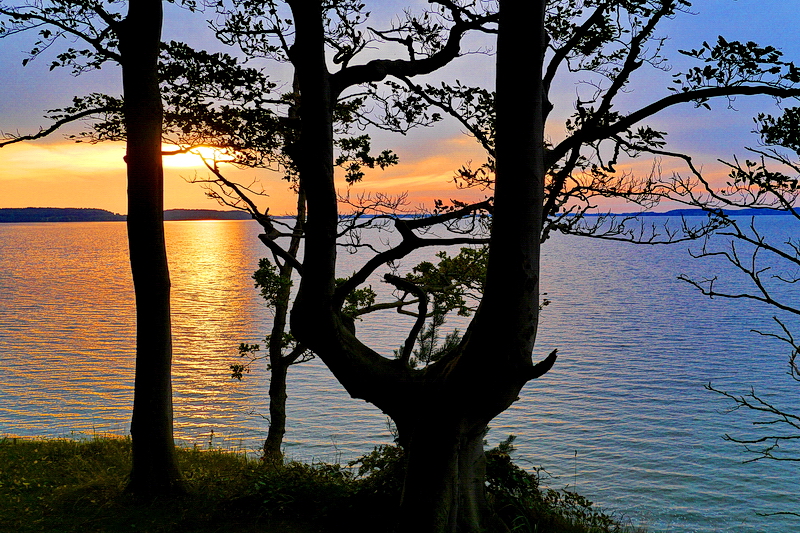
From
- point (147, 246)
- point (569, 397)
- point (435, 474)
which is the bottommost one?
point (569, 397)

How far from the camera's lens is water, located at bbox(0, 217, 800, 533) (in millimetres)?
17719

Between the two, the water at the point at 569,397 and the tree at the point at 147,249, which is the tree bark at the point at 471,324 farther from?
the water at the point at 569,397

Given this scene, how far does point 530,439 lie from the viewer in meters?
20.9

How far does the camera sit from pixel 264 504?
6.86 m

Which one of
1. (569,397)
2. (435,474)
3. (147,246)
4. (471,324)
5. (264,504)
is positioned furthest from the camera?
(569,397)

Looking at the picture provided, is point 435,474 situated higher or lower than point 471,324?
Answer: lower

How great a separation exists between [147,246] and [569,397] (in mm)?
21469

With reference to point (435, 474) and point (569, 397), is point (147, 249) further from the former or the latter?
point (569, 397)

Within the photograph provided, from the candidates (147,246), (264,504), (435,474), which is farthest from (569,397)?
(147,246)

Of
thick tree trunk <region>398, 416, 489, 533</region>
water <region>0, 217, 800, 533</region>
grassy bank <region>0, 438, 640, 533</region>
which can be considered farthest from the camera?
water <region>0, 217, 800, 533</region>

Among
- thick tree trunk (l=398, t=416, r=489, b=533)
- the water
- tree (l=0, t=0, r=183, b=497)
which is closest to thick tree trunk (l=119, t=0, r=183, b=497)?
tree (l=0, t=0, r=183, b=497)

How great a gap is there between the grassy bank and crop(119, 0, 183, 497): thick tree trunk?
18.4 inches

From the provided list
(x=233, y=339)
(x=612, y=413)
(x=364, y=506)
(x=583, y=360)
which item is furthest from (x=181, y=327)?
(x=364, y=506)

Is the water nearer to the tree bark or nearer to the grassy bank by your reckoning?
the grassy bank
